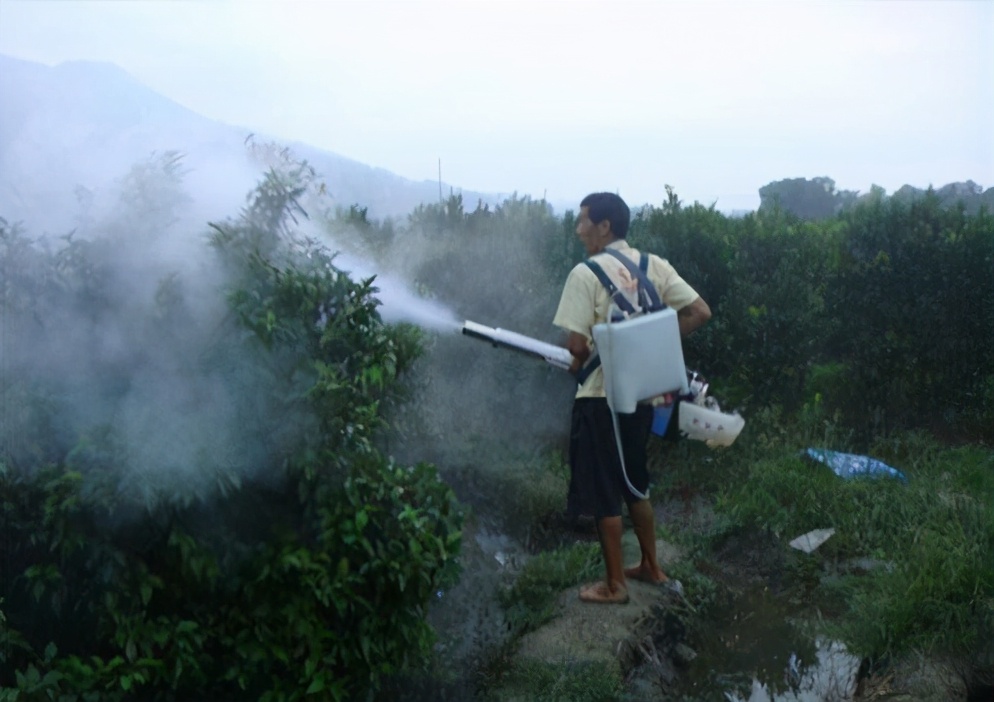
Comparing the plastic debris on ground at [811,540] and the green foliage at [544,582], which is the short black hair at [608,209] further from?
the plastic debris on ground at [811,540]

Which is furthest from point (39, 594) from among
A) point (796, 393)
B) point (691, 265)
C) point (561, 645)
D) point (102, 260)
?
point (796, 393)

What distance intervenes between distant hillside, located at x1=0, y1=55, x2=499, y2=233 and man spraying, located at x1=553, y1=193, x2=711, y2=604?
1.47m

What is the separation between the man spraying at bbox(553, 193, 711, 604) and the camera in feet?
13.9

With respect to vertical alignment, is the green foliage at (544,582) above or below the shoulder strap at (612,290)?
below

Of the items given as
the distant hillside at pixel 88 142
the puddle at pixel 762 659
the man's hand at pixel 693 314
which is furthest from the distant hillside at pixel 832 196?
the distant hillside at pixel 88 142

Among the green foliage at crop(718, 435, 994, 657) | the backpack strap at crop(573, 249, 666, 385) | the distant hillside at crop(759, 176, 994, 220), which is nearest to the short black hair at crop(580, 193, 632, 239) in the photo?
the backpack strap at crop(573, 249, 666, 385)

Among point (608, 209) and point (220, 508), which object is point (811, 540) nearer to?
point (608, 209)

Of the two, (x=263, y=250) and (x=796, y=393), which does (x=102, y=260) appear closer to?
(x=263, y=250)

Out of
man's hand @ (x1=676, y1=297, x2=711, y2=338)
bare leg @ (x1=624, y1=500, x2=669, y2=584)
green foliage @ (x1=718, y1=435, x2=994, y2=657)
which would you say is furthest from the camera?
bare leg @ (x1=624, y1=500, x2=669, y2=584)

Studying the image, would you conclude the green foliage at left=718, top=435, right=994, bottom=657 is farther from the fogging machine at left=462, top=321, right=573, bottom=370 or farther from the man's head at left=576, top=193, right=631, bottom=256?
the man's head at left=576, top=193, right=631, bottom=256

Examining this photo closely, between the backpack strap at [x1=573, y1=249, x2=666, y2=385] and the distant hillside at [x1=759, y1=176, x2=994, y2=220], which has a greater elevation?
the distant hillside at [x1=759, y1=176, x2=994, y2=220]

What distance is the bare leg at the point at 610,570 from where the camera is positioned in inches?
176

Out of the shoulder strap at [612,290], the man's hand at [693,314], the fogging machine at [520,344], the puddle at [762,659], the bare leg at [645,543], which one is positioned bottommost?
the puddle at [762,659]

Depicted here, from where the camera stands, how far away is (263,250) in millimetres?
3576
